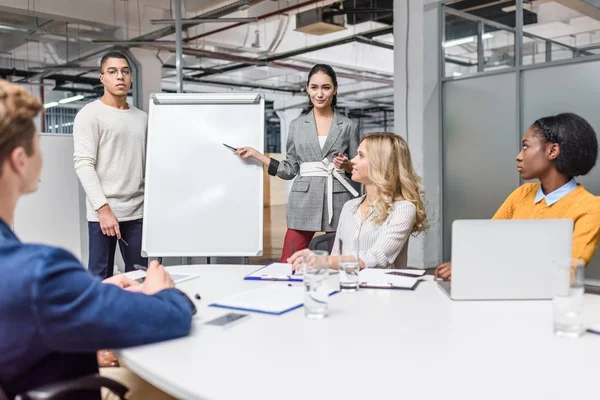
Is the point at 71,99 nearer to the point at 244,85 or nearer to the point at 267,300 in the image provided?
the point at 244,85

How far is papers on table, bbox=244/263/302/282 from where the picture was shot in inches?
75.2

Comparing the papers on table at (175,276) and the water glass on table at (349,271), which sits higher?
the water glass on table at (349,271)

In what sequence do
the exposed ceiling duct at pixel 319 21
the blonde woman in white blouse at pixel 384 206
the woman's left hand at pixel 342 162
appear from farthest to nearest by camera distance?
the exposed ceiling duct at pixel 319 21, the woman's left hand at pixel 342 162, the blonde woman in white blouse at pixel 384 206

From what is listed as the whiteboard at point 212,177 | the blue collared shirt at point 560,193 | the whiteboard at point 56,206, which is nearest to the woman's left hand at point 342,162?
the whiteboard at point 212,177

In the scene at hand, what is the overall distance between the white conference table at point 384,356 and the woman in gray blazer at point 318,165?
1365 millimetres

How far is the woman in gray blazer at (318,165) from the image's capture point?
2.89 metres

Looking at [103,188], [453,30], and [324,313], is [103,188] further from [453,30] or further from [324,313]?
[453,30]

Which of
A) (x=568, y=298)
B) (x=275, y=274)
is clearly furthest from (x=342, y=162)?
(x=568, y=298)

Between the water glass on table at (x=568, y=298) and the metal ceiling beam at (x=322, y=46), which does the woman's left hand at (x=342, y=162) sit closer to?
the water glass on table at (x=568, y=298)

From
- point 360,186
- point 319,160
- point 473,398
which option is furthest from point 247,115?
point 473,398

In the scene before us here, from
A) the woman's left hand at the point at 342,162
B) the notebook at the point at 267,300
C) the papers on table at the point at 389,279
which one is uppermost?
the woman's left hand at the point at 342,162

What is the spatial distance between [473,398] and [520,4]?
4741mm

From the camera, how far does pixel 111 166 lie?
2.97 m

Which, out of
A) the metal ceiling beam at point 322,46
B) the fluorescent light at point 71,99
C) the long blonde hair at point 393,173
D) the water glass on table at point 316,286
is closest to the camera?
the water glass on table at point 316,286
